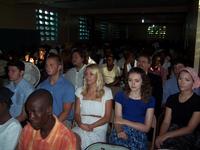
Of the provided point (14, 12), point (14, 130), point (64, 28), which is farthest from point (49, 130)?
point (64, 28)

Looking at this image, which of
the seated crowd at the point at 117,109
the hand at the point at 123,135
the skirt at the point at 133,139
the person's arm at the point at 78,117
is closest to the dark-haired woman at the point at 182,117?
the seated crowd at the point at 117,109

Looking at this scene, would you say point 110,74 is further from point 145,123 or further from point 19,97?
point 145,123

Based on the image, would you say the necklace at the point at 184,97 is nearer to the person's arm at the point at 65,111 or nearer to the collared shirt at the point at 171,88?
the collared shirt at the point at 171,88

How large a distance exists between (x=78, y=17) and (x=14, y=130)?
15.0m

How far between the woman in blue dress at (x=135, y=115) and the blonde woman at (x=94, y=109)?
26 centimetres

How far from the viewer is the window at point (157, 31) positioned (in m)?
27.8

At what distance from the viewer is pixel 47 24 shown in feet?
43.8

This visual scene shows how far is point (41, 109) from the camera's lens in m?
1.80

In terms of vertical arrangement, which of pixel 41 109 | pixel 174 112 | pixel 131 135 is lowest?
pixel 131 135

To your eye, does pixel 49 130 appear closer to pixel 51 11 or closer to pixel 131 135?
pixel 131 135

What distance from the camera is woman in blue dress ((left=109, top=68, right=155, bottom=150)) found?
311 centimetres

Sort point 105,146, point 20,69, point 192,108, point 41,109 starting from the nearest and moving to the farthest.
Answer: point 41,109 → point 105,146 → point 192,108 → point 20,69

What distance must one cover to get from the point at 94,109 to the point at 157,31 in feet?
83.5

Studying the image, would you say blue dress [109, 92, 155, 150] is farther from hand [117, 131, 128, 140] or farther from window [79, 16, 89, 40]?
window [79, 16, 89, 40]
